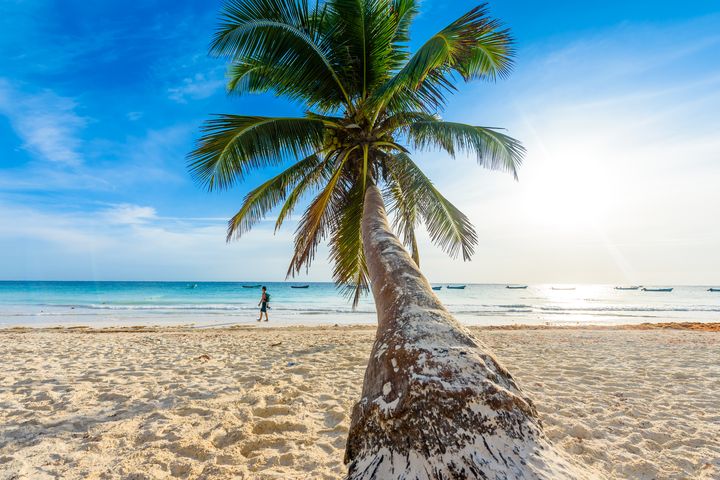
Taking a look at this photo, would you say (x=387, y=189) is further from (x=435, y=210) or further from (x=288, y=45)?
(x=288, y=45)

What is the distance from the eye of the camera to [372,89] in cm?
593

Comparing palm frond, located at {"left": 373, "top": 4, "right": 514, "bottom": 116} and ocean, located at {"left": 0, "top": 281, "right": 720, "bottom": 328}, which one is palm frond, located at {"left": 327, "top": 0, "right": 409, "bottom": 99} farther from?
ocean, located at {"left": 0, "top": 281, "right": 720, "bottom": 328}

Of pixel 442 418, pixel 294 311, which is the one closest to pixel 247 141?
pixel 442 418

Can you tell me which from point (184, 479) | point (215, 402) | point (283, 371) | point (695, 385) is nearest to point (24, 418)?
point (215, 402)

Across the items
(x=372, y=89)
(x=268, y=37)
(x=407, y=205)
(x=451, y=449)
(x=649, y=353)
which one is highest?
(x=268, y=37)

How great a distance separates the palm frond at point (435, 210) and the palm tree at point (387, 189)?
2 centimetres

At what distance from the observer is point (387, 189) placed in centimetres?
747

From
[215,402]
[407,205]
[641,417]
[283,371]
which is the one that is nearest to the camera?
[641,417]

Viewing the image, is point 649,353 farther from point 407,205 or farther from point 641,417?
point 407,205

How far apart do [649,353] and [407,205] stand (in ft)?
20.4

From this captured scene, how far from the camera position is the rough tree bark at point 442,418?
1.38m

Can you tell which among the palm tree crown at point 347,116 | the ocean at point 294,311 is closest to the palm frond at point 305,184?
the palm tree crown at point 347,116

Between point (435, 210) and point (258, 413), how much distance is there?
473 cm

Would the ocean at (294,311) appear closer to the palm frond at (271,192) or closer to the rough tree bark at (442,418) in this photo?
the palm frond at (271,192)
